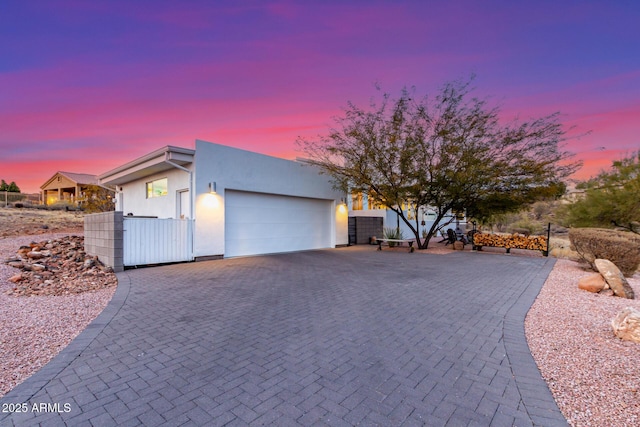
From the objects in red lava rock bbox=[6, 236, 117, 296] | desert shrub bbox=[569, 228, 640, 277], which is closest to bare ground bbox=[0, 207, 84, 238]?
red lava rock bbox=[6, 236, 117, 296]

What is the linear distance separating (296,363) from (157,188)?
37.2 ft

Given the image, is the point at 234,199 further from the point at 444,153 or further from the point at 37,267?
the point at 444,153

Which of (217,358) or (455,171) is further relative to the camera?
(455,171)

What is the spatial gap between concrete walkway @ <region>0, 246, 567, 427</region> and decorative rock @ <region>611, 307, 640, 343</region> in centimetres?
101

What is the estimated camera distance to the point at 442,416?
196 centimetres

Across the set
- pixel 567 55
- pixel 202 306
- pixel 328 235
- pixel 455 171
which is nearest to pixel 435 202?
pixel 455 171

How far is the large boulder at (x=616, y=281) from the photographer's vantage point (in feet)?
16.7

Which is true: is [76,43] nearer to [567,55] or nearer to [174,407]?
[174,407]

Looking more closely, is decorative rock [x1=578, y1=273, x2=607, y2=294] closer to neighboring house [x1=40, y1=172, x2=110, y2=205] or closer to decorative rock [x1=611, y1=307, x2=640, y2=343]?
decorative rock [x1=611, y1=307, x2=640, y2=343]

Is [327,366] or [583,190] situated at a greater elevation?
[583,190]

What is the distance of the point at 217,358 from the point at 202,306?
6.20 feet

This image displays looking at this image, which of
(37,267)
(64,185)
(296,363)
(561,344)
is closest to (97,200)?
(37,267)

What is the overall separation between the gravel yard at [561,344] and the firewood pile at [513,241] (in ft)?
20.8

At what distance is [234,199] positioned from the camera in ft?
33.0
